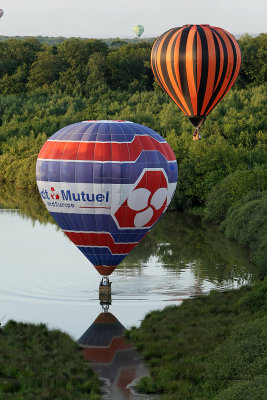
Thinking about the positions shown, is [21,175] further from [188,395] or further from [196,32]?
[188,395]

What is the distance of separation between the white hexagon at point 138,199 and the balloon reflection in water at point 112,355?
3.65 m

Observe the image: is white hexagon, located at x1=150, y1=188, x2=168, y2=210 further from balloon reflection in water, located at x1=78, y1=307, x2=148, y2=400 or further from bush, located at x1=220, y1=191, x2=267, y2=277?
bush, located at x1=220, y1=191, x2=267, y2=277

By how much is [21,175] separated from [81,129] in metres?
47.2

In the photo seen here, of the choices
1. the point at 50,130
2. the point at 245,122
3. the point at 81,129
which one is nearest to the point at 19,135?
the point at 50,130

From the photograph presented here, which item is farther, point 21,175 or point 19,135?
point 19,135

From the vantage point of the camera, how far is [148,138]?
99.5 ft

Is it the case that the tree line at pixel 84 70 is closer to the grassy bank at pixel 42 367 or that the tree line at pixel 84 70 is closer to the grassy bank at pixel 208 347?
the grassy bank at pixel 208 347

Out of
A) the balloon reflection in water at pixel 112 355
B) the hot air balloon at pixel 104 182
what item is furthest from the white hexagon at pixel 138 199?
Answer: the balloon reflection in water at pixel 112 355

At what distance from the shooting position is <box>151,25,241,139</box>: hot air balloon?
38.1m

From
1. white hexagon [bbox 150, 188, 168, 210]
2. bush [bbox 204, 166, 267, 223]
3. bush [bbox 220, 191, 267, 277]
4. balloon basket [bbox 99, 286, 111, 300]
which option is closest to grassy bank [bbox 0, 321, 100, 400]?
balloon basket [bbox 99, 286, 111, 300]

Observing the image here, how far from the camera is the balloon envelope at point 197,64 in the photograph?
3809 centimetres

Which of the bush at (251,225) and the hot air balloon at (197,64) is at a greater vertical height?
the hot air balloon at (197,64)

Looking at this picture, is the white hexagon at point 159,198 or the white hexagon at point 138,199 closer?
the white hexagon at point 138,199

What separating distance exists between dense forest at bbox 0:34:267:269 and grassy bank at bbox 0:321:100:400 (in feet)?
40.1
